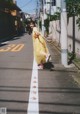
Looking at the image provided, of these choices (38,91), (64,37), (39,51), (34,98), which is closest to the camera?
(34,98)

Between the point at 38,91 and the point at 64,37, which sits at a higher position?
the point at 64,37

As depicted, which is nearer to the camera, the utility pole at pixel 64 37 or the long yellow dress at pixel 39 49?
the long yellow dress at pixel 39 49

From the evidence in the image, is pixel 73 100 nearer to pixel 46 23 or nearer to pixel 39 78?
pixel 39 78

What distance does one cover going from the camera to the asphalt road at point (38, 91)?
8.27 m

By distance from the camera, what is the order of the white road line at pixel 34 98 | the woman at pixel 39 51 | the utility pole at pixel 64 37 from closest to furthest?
the white road line at pixel 34 98 → the woman at pixel 39 51 → the utility pole at pixel 64 37

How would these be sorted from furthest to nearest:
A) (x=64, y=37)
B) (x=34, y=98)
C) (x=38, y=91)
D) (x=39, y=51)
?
(x=64, y=37)
(x=39, y=51)
(x=38, y=91)
(x=34, y=98)

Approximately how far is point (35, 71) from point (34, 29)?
1.89 m

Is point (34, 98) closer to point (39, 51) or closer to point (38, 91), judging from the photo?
point (38, 91)

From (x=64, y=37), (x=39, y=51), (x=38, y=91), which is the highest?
(x=64, y=37)

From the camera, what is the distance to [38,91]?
1032cm

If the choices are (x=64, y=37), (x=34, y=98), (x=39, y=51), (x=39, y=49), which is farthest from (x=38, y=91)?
(x=64, y=37)

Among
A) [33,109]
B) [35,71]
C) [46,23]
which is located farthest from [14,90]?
[46,23]

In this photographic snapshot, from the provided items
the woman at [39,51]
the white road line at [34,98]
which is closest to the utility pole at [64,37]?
the woman at [39,51]

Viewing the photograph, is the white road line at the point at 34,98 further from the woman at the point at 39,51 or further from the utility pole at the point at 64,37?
the utility pole at the point at 64,37
